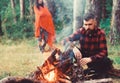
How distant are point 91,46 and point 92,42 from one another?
0.19ft

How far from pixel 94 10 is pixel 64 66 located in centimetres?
88

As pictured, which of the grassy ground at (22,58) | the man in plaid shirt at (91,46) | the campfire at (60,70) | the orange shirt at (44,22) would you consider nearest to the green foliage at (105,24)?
the man in plaid shirt at (91,46)

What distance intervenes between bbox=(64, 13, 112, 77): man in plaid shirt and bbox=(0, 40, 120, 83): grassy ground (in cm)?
14

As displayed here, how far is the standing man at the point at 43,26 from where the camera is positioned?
5520 millimetres

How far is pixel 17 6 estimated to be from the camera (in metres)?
5.52

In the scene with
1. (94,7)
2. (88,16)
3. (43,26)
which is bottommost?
(43,26)

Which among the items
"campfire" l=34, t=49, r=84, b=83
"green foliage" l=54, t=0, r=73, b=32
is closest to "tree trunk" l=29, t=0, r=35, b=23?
"green foliage" l=54, t=0, r=73, b=32

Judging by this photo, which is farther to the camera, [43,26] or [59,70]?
[43,26]

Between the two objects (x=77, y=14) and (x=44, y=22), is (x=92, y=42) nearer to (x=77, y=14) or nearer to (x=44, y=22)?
(x=77, y=14)

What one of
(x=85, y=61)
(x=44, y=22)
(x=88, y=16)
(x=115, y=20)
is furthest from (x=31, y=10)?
(x=115, y=20)

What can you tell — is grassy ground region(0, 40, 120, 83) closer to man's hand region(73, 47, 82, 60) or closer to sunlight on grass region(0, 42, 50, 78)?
sunlight on grass region(0, 42, 50, 78)

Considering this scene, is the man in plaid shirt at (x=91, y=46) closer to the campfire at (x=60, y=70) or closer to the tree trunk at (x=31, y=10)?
the campfire at (x=60, y=70)

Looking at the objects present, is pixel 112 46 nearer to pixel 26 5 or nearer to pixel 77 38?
pixel 77 38

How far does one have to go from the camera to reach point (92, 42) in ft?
18.2
